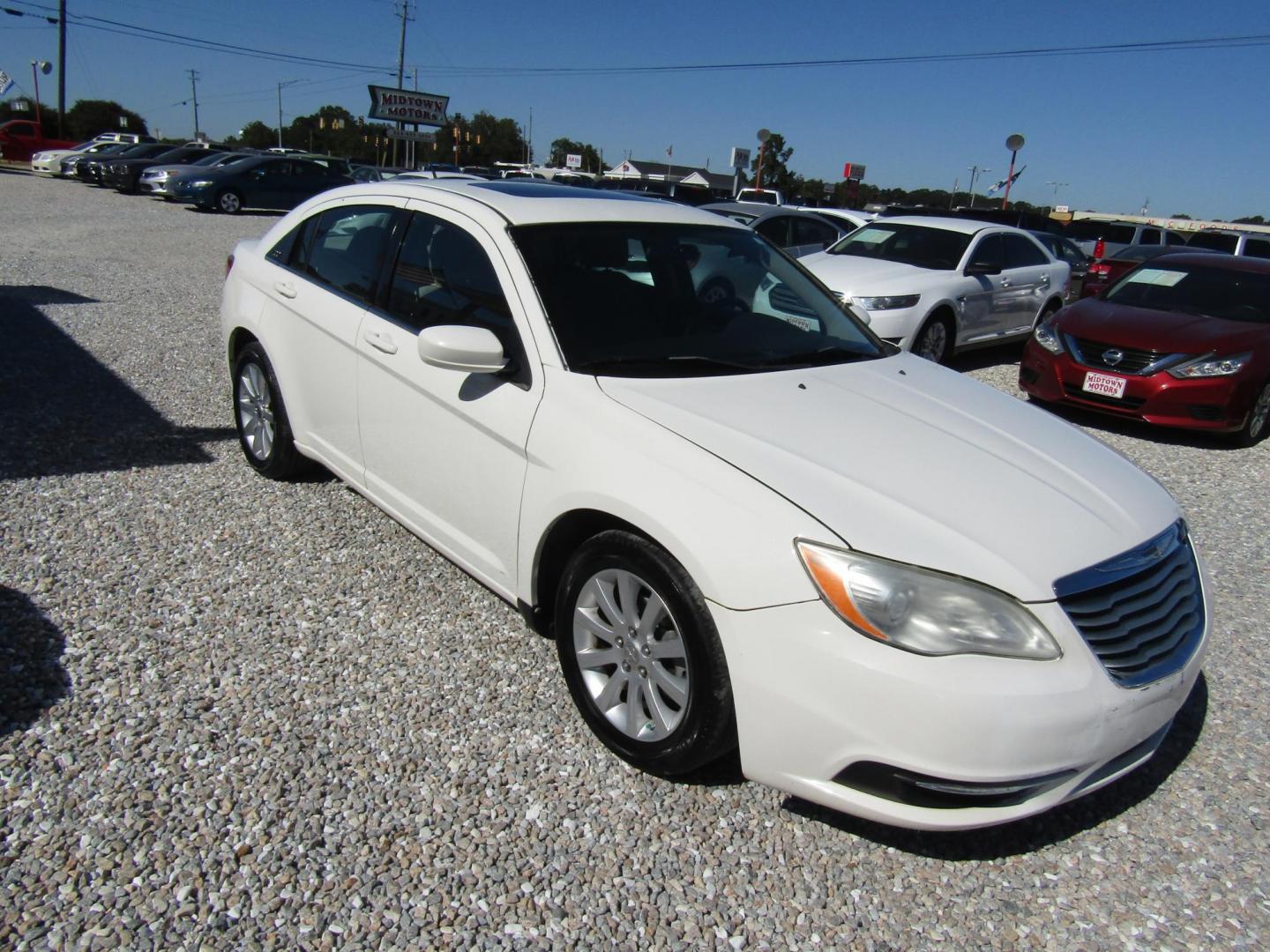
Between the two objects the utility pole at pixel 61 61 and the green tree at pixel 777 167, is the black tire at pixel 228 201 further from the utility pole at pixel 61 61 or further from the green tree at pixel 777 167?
the green tree at pixel 777 167

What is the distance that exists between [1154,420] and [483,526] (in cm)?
589

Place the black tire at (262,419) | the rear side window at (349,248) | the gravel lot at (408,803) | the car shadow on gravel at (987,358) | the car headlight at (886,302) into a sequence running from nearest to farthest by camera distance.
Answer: the gravel lot at (408,803), the rear side window at (349,248), the black tire at (262,419), the car headlight at (886,302), the car shadow on gravel at (987,358)

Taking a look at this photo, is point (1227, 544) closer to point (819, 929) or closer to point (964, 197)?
point (819, 929)

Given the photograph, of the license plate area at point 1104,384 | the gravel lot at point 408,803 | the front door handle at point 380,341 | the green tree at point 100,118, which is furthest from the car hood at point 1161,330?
the green tree at point 100,118

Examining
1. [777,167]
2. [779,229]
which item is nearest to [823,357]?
[779,229]

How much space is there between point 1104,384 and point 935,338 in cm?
198

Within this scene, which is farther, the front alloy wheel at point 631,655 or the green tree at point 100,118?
the green tree at point 100,118

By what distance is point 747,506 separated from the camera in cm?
229

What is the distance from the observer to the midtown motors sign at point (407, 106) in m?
39.8

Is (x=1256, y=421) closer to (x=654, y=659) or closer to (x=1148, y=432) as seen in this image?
(x=1148, y=432)

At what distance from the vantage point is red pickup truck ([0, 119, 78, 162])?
109 feet

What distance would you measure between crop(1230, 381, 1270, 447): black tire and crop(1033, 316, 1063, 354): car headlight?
1455 mm

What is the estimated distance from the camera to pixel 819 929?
2.24 m

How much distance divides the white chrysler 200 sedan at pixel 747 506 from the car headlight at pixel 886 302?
4.43 meters
